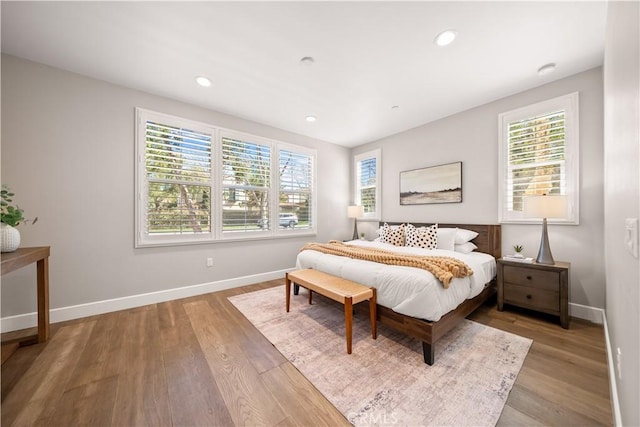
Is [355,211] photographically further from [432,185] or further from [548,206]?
[548,206]

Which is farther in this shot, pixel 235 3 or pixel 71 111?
pixel 71 111

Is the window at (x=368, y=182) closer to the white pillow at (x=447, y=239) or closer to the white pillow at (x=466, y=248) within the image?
the white pillow at (x=447, y=239)

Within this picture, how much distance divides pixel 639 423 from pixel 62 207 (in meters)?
4.13

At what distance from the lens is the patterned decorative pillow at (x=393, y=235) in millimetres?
3541

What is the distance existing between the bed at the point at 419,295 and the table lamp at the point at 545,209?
1.61ft

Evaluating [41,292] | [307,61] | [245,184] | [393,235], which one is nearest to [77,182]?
[41,292]

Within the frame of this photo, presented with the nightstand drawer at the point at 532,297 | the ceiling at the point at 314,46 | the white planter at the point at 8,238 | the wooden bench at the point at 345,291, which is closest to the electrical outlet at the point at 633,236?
the wooden bench at the point at 345,291

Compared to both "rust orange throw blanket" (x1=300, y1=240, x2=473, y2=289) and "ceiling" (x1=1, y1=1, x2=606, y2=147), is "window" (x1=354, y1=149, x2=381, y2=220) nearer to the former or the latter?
"ceiling" (x1=1, y1=1, x2=606, y2=147)

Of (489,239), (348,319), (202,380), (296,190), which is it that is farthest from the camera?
(296,190)

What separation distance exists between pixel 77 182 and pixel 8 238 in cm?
87

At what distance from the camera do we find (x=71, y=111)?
247 centimetres

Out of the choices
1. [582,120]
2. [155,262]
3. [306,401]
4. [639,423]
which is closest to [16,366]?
[155,262]

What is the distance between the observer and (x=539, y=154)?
8.96ft

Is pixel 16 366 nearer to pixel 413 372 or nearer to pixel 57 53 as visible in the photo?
pixel 57 53
